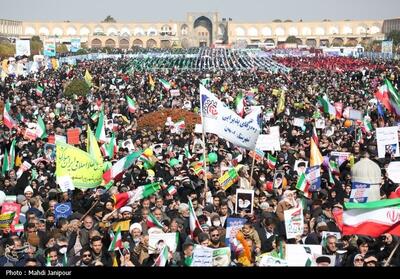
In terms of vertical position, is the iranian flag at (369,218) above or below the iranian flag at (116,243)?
above

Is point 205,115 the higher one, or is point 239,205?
point 205,115

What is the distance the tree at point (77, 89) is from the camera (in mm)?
27000

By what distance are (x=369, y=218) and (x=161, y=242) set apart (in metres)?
1.62

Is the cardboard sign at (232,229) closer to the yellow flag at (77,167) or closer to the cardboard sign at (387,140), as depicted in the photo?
the yellow flag at (77,167)

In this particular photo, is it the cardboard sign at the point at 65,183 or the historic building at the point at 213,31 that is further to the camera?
the historic building at the point at 213,31

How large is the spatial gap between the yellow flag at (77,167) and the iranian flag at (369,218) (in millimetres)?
3878

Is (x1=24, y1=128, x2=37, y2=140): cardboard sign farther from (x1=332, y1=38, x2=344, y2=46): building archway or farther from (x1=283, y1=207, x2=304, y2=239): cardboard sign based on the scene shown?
(x1=332, y1=38, x2=344, y2=46): building archway

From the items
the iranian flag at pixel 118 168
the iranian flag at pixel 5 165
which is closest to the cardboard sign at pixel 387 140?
the iranian flag at pixel 118 168

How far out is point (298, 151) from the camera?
1172 cm

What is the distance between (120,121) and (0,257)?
39.0 ft

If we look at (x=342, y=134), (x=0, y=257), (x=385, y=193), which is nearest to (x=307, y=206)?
(x=385, y=193)
